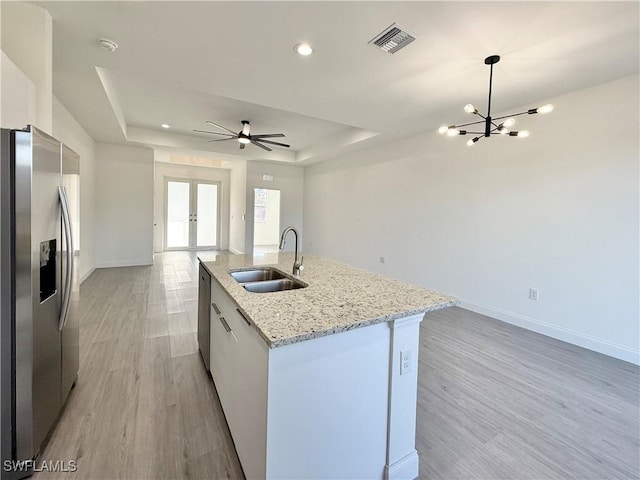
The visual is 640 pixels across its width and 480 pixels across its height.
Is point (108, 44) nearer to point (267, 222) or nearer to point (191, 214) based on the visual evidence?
point (191, 214)

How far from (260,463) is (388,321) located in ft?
2.54

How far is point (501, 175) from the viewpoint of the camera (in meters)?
3.79

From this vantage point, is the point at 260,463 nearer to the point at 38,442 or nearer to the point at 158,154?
the point at 38,442

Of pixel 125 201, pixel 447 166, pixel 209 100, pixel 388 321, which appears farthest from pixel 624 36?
pixel 125 201

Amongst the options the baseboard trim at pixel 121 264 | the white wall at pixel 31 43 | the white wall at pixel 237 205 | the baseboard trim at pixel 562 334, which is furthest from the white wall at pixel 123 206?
the baseboard trim at pixel 562 334

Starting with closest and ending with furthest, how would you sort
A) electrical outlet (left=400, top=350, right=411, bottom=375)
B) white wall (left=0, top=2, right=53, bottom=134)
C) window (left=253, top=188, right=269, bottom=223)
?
electrical outlet (left=400, top=350, right=411, bottom=375) < white wall (left=0, top=2, right=53, bottom=134) < window (left=253, top=188, right=269, bottom=223)

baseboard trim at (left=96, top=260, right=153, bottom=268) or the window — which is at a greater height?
the window

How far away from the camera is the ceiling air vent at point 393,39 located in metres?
2.21

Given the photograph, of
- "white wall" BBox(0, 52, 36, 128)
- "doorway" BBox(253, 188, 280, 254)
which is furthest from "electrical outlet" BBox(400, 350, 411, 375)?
"doorway" BBox(253, 188, 280, 254)

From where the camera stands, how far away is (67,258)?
1687mm

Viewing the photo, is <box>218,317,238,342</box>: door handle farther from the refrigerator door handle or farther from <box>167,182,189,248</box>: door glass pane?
<box>167,182,189,248</box>: door glass pane

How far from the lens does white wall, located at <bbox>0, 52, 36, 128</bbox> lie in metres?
1.60

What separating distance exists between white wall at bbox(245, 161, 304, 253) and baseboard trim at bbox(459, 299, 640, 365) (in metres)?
5.40

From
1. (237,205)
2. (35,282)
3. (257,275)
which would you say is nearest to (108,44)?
(35,282)
